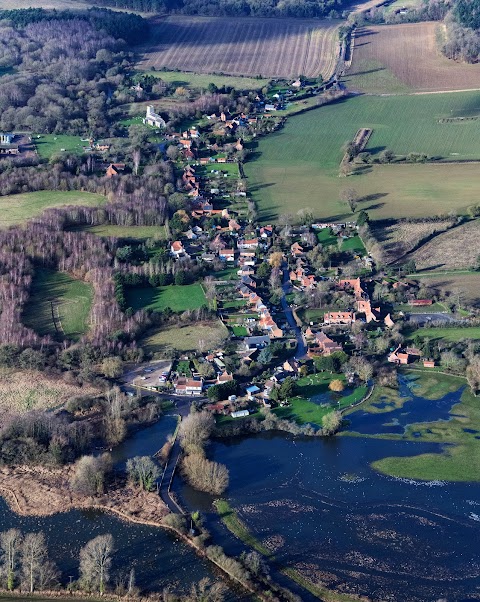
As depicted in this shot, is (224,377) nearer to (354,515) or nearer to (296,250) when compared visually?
(354,515)

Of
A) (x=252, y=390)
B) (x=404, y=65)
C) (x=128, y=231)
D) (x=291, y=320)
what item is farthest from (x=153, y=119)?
(x=252, y=390)

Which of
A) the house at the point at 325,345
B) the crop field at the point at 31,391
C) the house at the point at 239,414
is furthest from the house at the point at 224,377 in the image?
the crop field at the point at 31,391

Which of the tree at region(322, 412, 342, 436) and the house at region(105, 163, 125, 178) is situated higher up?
the house at region(105, 163, 125, 178)

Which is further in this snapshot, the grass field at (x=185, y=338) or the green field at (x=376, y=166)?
the green field at (x=376, y=166)

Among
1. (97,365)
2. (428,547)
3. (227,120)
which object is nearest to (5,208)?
(97,365)

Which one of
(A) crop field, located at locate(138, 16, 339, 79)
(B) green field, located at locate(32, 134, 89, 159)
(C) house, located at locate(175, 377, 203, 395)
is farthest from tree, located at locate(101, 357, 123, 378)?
(A) crop field, located at locate(138, 16, 339, 79)

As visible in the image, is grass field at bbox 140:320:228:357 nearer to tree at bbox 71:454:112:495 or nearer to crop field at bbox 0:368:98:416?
crop field at bbox 0:368:98:416

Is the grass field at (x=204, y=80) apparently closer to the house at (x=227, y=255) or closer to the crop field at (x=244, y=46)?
the crop field at (x=244, y=46)
